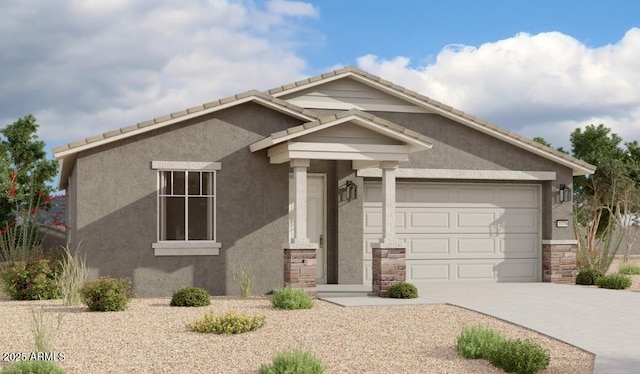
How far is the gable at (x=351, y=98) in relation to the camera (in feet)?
61.1

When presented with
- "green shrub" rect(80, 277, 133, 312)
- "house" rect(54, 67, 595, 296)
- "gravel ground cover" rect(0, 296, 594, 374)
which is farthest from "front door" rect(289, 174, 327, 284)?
"green shrub" rect(80, 277, 133, 312)

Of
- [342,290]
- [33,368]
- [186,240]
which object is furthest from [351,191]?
[33,368]

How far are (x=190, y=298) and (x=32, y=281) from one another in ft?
12.1

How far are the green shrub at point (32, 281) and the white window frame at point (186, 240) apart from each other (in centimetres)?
210

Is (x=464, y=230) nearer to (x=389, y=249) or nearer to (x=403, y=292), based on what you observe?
(x=389, y=249)

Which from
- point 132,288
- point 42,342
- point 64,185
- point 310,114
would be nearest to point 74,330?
point 42,342

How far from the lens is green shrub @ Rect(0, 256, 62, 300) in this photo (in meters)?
15.3

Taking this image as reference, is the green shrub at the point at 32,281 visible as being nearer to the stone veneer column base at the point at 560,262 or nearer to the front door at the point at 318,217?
the front door at the point at 318,217

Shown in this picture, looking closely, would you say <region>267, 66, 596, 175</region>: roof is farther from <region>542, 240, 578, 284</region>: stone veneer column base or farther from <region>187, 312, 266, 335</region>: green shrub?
<region>187, 312, 266, 335</region>: green shrub

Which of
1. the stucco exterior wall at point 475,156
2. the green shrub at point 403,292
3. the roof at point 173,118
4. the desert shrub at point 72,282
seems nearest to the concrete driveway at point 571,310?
the green shrub at point 403,292

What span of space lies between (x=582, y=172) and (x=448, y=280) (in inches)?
175

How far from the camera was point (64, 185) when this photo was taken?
21.8m

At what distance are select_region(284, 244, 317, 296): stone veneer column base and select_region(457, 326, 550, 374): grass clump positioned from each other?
5.62 metres

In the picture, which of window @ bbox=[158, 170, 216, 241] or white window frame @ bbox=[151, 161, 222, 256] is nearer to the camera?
white window frame @ bbox=[151, 161, 222, 256]
